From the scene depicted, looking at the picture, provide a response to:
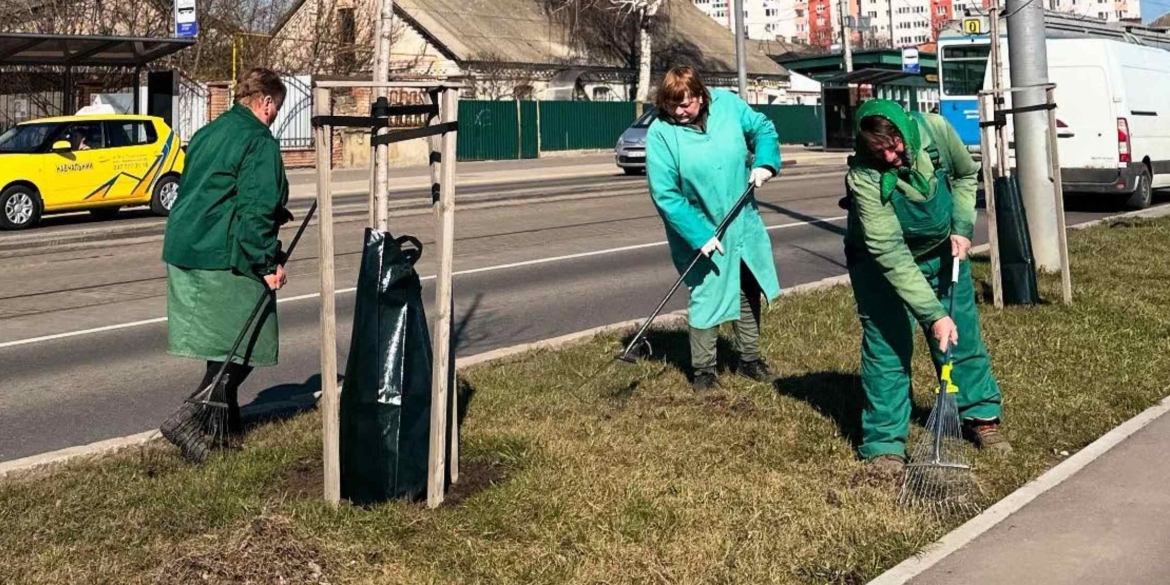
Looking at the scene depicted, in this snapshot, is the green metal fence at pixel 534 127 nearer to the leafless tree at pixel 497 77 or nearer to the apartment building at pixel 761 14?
the leafless tree at pixel 497 77

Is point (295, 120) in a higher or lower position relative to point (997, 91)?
higher

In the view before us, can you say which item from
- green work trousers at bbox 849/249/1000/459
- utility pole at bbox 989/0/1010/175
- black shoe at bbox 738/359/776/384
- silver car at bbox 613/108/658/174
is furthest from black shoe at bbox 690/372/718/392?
silver car at bbox 613/108/658/174

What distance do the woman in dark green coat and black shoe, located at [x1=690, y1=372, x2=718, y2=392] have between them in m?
2.28

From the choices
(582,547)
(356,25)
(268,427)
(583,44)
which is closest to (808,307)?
(268,427)

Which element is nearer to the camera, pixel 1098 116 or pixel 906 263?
pixel 906 263

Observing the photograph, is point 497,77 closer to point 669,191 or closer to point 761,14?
point 669,191

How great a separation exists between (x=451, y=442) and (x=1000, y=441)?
2.39 meters

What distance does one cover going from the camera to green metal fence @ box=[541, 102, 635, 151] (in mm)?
42531

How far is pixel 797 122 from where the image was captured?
176 feet

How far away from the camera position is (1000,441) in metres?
5.93

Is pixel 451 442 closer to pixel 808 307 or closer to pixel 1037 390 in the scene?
pixel 1037 390

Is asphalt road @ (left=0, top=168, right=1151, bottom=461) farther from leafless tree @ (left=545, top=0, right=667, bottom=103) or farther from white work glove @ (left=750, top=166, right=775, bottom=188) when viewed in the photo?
leafless tree @ (left=545, top=0, right=667, bottom=103)

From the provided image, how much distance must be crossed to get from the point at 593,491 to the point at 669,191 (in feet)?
6.92

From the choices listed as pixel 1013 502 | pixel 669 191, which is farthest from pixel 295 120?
pixel 1013 502
